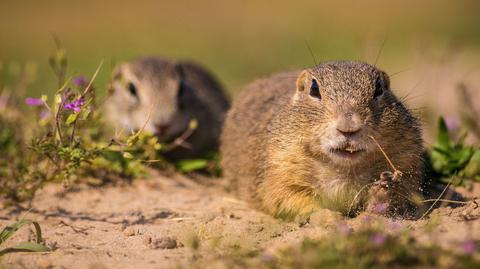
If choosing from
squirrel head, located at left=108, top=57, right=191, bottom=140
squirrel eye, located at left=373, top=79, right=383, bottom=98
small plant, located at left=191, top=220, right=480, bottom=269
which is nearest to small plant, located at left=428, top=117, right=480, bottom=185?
squirrel eye, located at left=373, top=79, right=383, bottom=98

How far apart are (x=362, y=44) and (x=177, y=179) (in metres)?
3.08

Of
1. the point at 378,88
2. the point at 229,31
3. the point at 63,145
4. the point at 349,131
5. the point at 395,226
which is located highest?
the point at 229,31

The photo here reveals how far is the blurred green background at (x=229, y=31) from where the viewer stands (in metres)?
13.7

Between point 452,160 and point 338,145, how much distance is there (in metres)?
1.88

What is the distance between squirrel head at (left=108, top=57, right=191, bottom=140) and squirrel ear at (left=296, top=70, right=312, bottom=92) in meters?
2.69

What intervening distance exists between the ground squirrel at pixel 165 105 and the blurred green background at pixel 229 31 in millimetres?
2609

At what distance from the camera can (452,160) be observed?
559cm

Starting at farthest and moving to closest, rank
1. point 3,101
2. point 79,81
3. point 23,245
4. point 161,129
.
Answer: point 161,129 < point 3,101 < point 79,81 < point 23,245

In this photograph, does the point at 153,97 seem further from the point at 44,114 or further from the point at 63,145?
the point at 63,145

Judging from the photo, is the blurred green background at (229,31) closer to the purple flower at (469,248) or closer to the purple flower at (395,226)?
the purple flower at (395,226)

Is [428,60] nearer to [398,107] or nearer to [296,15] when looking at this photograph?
[398,107]

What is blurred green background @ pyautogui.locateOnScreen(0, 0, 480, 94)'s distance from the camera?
13656mm

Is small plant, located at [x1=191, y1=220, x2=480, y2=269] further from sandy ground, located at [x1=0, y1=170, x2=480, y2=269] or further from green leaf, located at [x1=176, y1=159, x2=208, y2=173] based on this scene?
green leaf, located at [x1=176, y1=159, x2=208, y2=173]

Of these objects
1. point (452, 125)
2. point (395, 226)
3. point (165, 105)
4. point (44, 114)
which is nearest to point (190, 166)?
point (165, 105)
